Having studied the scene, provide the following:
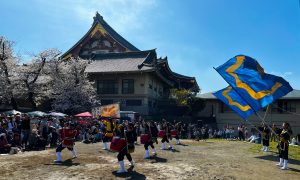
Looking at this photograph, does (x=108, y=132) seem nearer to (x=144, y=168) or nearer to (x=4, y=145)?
(x=4, y=145)

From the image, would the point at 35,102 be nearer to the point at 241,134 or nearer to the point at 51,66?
the point at 51,66

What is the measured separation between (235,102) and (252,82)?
2.07m

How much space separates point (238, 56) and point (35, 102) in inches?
1038

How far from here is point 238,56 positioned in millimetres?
19000

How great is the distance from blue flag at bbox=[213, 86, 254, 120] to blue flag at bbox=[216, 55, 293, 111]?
4.70 ft

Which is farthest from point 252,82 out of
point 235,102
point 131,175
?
point 131,175

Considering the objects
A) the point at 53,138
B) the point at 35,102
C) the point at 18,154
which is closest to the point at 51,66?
the point at 35,102

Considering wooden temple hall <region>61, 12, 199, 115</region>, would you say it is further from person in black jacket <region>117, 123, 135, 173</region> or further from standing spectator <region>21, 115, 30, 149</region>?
person in black jacket <region>117, 123, 135, 173</region>

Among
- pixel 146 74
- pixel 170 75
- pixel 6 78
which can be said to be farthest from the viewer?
pixel 170 75

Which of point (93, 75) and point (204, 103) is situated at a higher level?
point (93, 75)

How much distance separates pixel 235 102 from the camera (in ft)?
65.9

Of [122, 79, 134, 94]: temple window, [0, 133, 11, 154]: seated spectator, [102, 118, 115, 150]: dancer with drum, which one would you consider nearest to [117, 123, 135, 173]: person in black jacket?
[102, 118, 115, 150]: dancer with drum

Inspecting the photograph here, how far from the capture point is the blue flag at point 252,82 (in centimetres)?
1800

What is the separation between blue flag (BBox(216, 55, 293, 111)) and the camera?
18000mm
